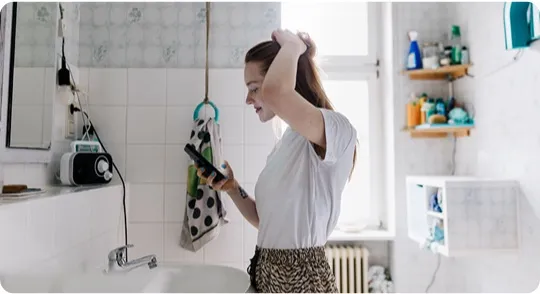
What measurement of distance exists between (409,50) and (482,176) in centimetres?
66

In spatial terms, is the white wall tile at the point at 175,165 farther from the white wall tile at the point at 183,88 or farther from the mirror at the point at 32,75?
the mirror at the point at 32,75

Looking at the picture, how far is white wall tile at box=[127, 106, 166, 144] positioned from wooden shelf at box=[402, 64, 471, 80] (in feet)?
3.76

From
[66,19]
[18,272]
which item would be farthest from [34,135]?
[66,19]

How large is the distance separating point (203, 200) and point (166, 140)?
309 mm

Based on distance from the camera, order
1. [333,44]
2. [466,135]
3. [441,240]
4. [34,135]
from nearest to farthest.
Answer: [34,135], [441,240], [466,135], [333,44]

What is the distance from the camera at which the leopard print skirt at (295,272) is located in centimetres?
76

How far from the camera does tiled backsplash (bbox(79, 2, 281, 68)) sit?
1513 millimetres

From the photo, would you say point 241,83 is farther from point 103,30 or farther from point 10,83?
point 10,83

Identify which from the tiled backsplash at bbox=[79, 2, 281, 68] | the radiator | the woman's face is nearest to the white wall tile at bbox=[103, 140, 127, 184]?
the tiled backsplash at bbox=[79, 2, 281, 68]

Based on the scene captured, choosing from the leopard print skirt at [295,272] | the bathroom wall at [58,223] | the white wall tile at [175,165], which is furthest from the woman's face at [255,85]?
the white wall tile at [175,165]

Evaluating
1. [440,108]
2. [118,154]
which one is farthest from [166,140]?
[440,108]

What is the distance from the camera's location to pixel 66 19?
140cm

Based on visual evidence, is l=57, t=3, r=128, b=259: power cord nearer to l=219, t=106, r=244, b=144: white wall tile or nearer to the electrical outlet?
the electrical outlet

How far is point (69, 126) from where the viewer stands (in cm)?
137
